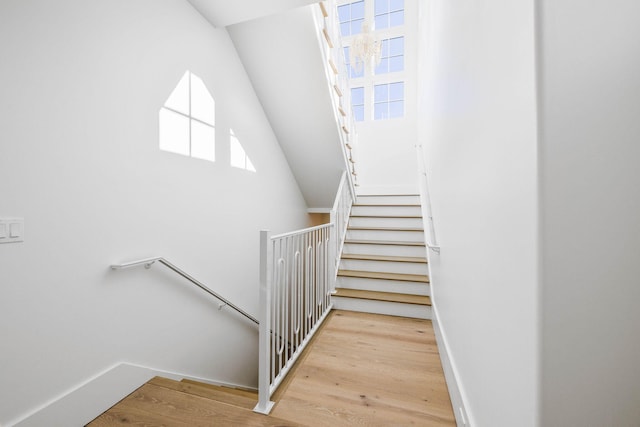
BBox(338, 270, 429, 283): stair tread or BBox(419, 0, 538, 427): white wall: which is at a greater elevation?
BBox(419, 0, 538, 427): white wall

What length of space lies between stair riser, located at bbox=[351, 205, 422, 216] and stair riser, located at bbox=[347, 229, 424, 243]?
0.37 metres

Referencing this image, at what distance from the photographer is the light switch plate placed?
3.76 ft

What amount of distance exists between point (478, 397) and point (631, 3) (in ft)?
4.12

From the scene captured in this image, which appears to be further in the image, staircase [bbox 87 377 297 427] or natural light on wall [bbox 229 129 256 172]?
natural light on wall [bbox 229 129 256 172]

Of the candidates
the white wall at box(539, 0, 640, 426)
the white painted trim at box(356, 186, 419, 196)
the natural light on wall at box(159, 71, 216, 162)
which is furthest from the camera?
the white painted trim at box(356, 186, 419, 196)

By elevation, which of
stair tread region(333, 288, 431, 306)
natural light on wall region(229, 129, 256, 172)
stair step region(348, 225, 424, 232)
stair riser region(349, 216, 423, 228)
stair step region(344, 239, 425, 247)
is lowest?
stair tread region(333, 288, 431, 306)

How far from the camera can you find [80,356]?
140 centimetres

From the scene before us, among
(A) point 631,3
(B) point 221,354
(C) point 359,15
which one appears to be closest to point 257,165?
(B) point 221,354

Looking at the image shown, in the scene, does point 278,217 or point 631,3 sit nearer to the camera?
point 631,3

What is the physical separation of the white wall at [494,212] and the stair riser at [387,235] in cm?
172

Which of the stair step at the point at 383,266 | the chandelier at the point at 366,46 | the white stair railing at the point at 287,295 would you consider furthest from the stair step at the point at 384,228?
the chandelier at the point at 366,46

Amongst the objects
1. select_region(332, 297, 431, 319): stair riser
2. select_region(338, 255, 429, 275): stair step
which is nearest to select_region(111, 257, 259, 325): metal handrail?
select_region(332, 297, 431, 319): stair riser

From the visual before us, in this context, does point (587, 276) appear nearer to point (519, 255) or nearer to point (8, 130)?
point (519, 255)

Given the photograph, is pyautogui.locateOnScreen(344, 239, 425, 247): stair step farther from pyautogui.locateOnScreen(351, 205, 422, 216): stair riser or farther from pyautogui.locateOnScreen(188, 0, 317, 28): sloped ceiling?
pyautogui.locateOnScreen(188, 0, 317, 28): sloped ceiling
